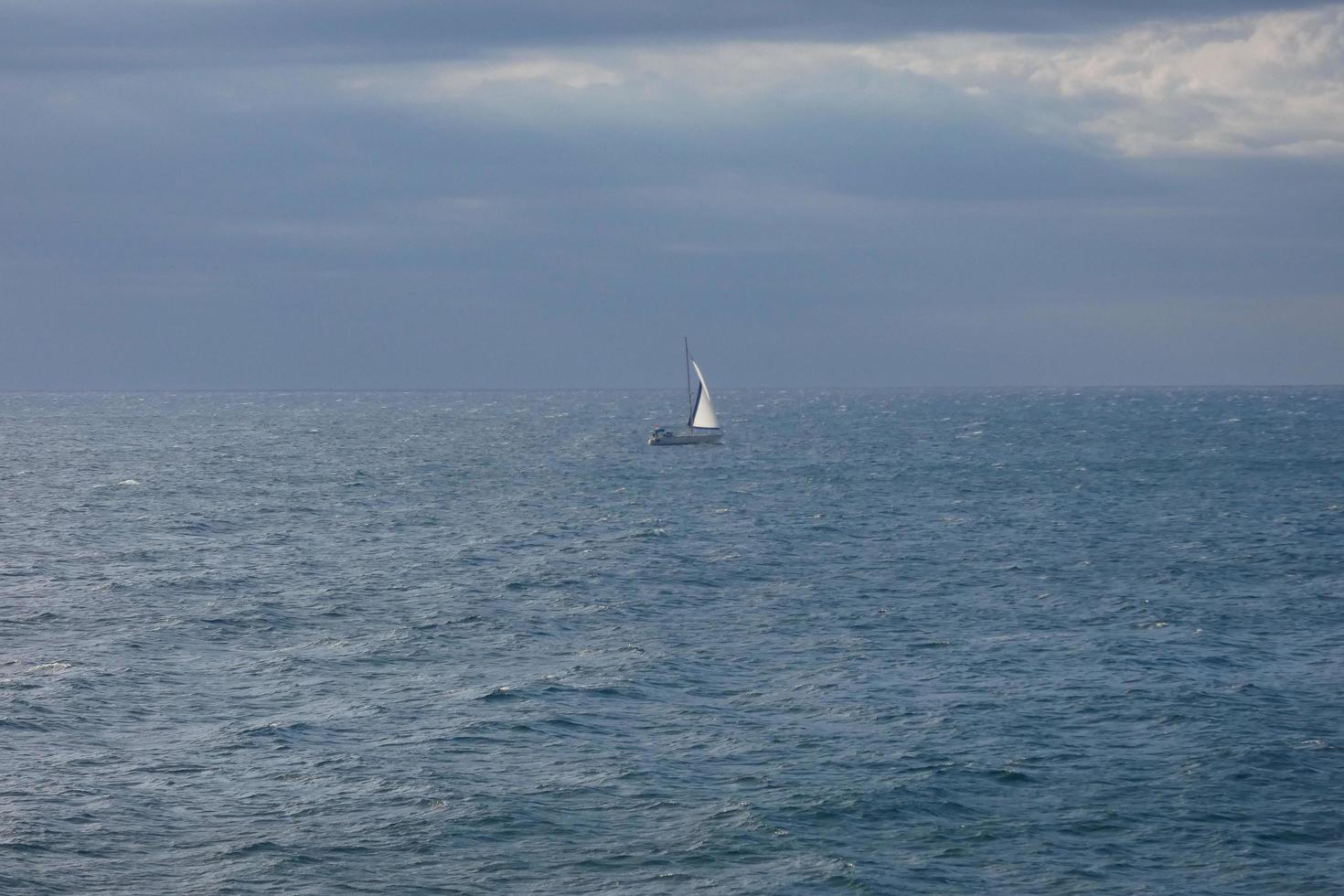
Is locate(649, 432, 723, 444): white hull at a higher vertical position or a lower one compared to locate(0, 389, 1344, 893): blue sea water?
higher

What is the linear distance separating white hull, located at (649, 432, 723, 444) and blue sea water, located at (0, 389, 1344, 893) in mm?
75167

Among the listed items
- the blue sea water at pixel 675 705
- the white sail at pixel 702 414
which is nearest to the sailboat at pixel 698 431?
the white sail at pixel 702 414

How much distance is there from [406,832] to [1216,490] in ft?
335

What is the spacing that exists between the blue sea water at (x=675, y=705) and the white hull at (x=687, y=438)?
247 ft

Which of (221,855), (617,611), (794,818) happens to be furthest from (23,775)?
(617,611)

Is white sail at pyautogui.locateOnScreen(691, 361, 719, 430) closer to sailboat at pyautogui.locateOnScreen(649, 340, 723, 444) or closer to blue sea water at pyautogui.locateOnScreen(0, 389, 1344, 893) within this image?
sailboat at pyautogui.locateOnScreen(649, 340, 723, 444)

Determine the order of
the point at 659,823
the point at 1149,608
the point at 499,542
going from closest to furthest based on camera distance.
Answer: the point at 659,823 → the point at 1149,608 → the point at 499,542

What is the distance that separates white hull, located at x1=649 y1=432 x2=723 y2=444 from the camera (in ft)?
586

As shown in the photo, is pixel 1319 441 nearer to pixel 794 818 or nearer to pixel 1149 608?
pixel 1149 608

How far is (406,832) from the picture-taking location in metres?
34.9

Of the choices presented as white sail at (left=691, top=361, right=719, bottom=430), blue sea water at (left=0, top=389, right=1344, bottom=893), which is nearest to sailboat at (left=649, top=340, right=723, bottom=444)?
Answer: white sail at (left=691, top=361, right=719, bottom=430)

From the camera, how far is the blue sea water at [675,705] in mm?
33531

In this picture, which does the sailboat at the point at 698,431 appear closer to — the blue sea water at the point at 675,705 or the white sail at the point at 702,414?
the white sail at the point at 702,414

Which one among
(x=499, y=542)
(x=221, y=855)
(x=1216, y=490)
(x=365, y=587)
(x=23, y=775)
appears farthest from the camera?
(x=1216, y=490)
